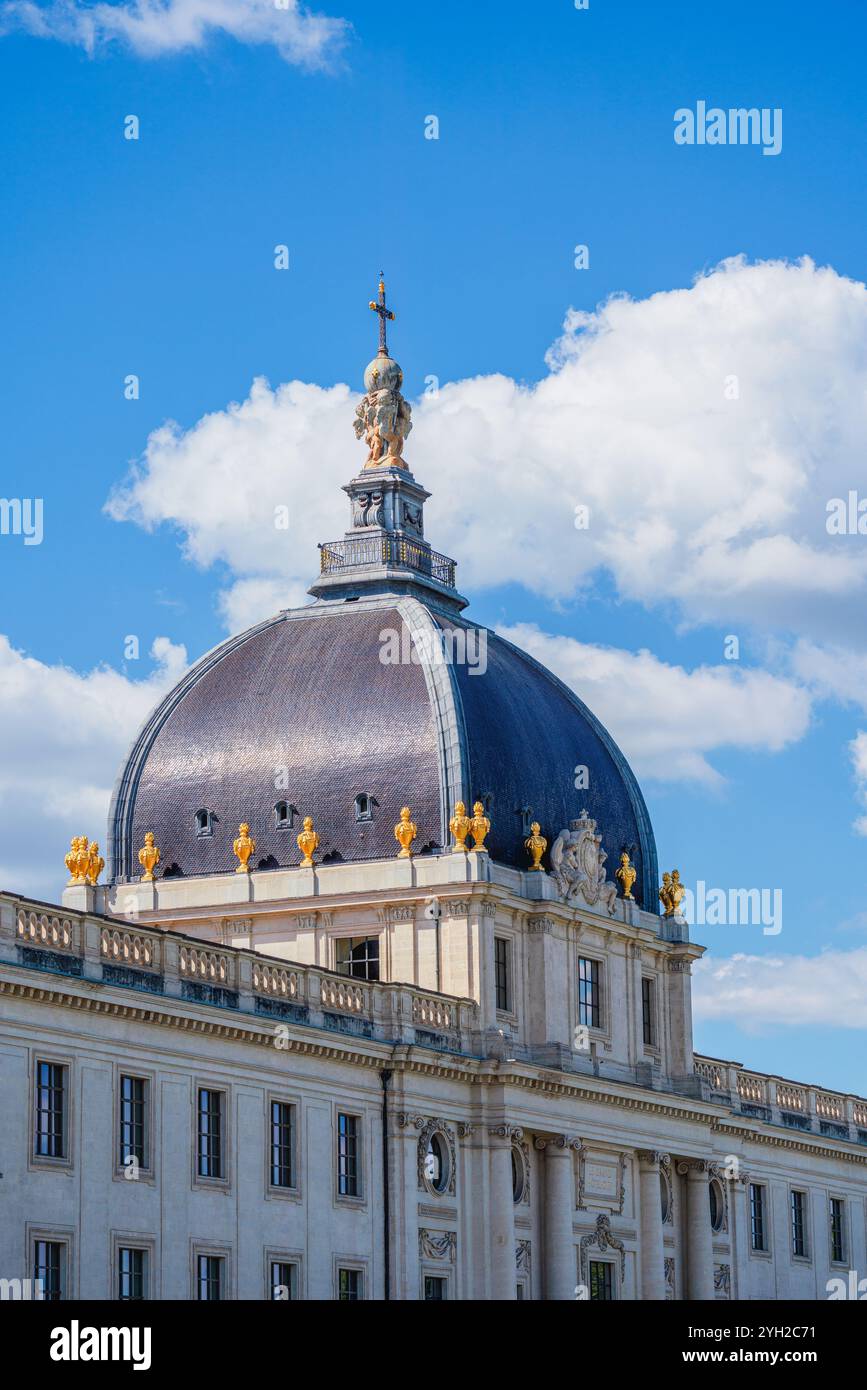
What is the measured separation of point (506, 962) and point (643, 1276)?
9.96m

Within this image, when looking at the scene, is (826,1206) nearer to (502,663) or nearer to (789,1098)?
(789,1098)

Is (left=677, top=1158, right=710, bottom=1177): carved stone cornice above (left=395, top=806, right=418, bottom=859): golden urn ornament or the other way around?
the other way around

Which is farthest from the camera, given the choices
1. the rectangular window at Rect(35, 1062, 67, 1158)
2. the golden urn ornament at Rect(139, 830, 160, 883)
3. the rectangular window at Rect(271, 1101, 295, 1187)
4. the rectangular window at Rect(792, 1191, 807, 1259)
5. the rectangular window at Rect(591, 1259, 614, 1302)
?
the rectangular window at Rect(792, 1191, 807, 1259)

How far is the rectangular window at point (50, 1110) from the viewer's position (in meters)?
54.8

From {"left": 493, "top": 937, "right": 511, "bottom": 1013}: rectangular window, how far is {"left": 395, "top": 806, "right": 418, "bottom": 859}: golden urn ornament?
3.23 metres

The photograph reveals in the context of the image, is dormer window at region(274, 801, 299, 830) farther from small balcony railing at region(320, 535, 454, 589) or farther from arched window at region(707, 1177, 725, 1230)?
arched window at region(707, 1177, 725, 1230)

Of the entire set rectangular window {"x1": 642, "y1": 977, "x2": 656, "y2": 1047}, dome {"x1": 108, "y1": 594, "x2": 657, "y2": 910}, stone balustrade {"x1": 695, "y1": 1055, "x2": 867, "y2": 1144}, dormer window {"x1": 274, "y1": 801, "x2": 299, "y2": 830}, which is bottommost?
stone balustrade {"x1": 695, "y1": 1055, "x2": 867, "y2": 1144}

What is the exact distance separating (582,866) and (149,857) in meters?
11.6

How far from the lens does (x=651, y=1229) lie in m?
76.3

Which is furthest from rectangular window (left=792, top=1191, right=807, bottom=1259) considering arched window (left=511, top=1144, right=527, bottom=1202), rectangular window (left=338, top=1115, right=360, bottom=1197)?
rectangular window (left=338, top=1115, right=360, bottom=1197)

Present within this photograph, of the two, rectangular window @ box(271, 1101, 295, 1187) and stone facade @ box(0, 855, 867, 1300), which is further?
rectangular window @ box(271, 1101, 295, 1187)

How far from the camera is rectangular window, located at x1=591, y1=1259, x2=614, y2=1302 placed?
242 ft

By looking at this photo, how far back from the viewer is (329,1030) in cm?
6456
